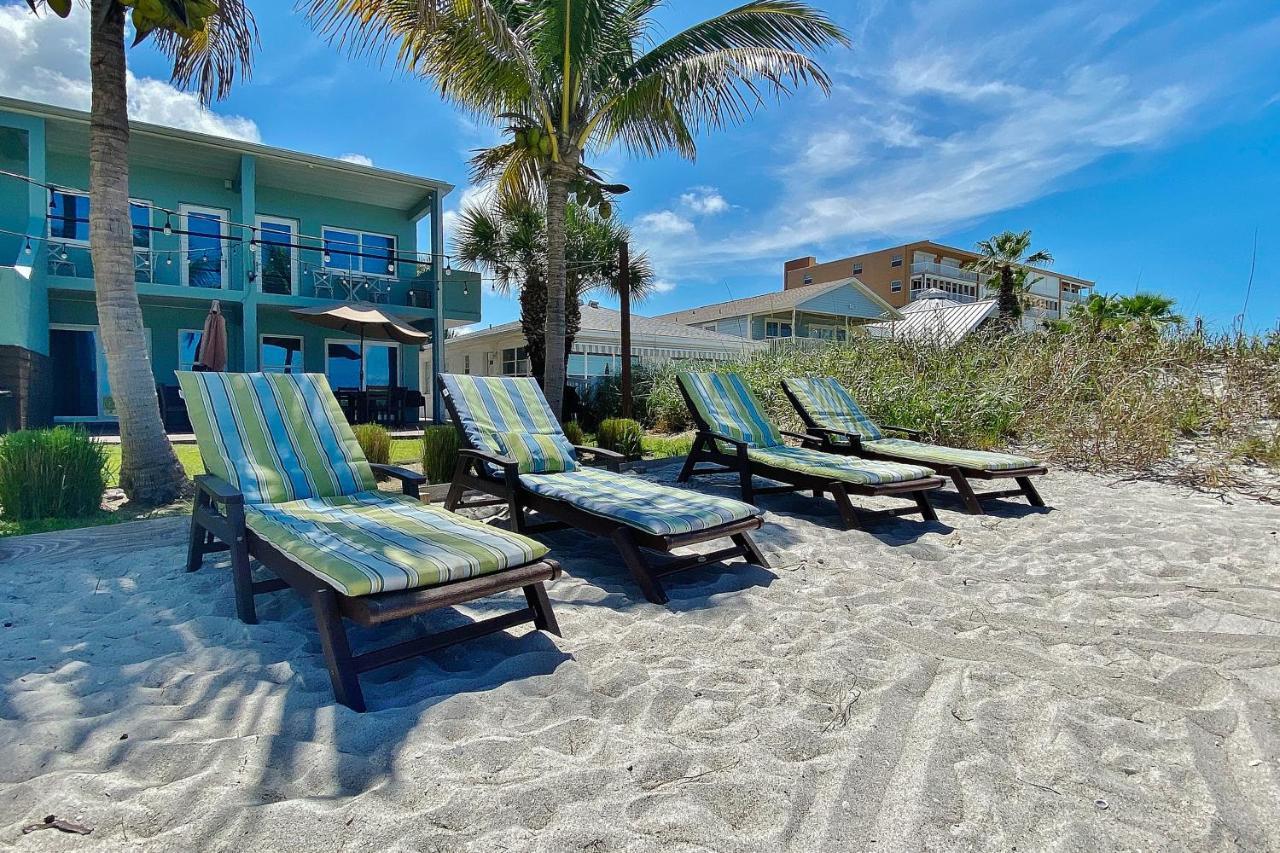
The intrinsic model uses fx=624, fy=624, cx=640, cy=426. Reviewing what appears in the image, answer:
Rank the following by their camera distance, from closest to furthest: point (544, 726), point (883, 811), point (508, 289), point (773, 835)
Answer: point (773, 835)
point (883, 811)
point (544, 726)
point (508, 289)

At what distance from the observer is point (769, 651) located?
2.64 meters

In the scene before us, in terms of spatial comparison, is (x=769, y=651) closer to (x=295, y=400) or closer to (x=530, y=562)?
(x=530, y=562)

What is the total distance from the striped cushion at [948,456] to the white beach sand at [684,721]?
180cm

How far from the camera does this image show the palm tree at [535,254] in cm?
1310

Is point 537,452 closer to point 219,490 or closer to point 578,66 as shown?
point 219,490

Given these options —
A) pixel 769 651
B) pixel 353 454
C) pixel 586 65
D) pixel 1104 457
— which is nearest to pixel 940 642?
pixel 769 651

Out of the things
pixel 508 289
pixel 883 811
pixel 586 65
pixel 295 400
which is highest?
pixel 586 65

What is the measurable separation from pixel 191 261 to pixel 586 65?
10.4m

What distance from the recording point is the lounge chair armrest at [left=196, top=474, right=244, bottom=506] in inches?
114

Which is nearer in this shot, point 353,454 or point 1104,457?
point 353,454

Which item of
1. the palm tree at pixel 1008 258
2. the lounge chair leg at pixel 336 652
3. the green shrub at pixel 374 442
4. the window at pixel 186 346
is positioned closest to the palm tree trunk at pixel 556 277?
the green shrub at pixel 374 442

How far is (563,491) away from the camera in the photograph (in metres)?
3.89

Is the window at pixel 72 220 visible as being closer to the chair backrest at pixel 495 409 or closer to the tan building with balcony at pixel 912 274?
the chair backrest at pixel 495 409

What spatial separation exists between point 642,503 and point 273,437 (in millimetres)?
2282
